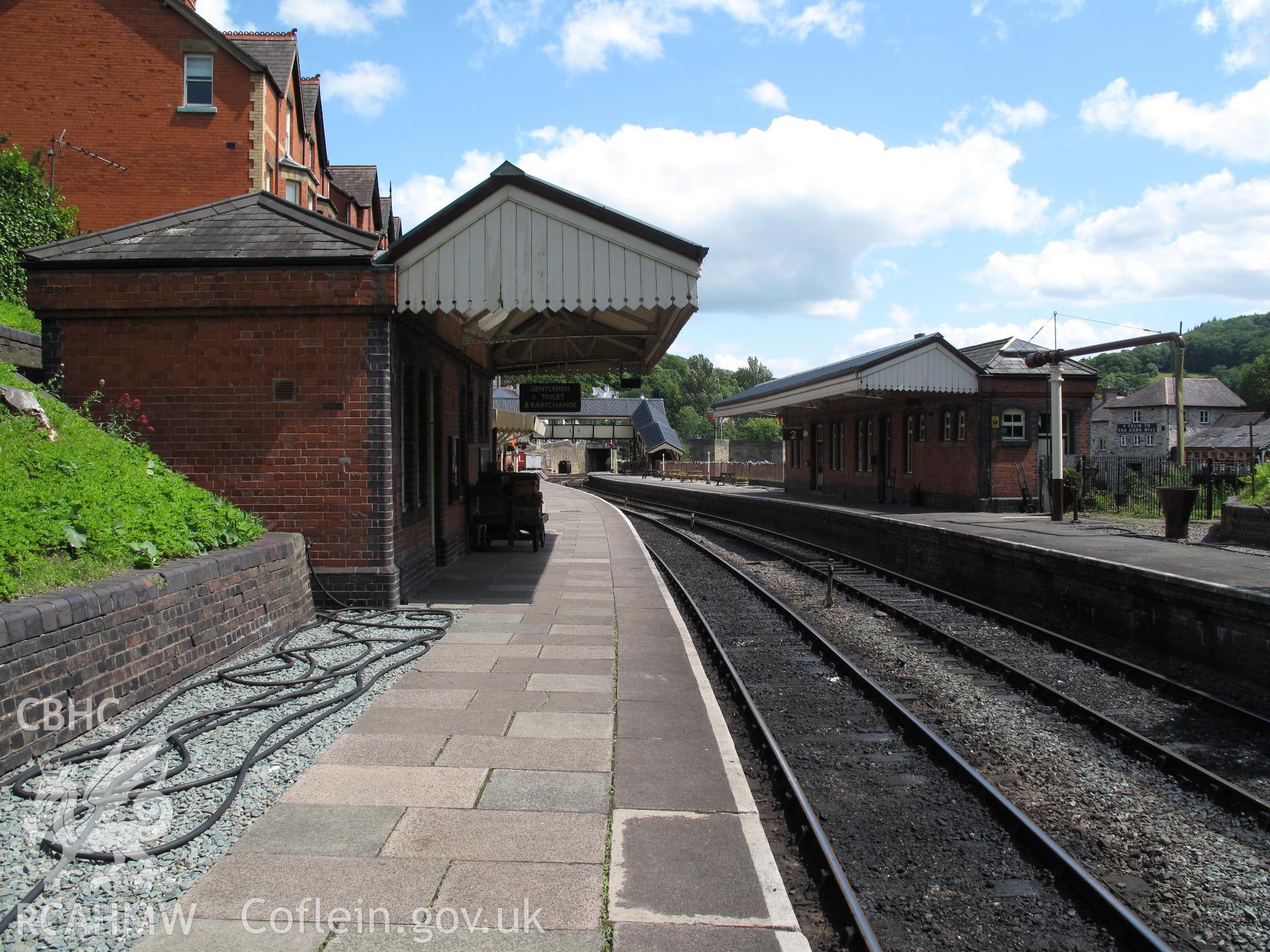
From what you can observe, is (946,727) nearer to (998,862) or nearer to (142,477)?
(998,862)

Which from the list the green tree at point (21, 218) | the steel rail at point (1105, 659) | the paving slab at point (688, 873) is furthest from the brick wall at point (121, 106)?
the paving slab at point (688, 873)

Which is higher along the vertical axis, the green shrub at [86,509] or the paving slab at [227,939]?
the green shrub at [86,509]

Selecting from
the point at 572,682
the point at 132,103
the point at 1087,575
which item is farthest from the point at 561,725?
the point at 132,103

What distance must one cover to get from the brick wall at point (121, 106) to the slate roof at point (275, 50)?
1.66 m

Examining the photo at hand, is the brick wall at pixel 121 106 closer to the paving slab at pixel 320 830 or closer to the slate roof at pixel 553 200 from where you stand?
the slate roof at pixel 553 200

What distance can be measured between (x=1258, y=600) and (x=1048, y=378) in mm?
16874

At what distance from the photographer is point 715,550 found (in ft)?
67.4

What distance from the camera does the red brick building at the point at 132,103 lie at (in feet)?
68.9

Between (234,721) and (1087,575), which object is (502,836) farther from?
(1087,575)

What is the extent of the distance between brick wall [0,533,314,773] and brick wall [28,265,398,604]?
1.01 m

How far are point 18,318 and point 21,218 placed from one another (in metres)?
5.06

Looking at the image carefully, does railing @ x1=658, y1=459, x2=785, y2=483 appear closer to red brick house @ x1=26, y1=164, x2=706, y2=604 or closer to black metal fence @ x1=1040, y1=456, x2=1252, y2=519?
black metal fence @ x1=1040, y1=456, x2=1252, y2=519

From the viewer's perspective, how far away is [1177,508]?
1557 centimetres

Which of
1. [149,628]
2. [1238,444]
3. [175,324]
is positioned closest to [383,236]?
[175,324]
